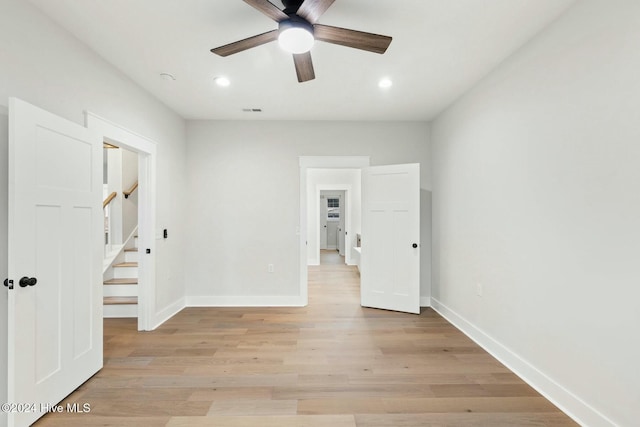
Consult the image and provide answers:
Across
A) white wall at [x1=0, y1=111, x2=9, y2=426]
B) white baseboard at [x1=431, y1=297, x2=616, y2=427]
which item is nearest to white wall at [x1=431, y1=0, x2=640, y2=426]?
white baseboard at [x1=431, y1=297, x2=616, y2=427]

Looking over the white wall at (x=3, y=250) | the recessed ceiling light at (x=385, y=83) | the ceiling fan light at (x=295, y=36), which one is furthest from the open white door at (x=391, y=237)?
the white wall at (x=3, y=250)

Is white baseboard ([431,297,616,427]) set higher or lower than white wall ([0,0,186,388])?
lower

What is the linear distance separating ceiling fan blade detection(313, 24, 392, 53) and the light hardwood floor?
7.72 feet

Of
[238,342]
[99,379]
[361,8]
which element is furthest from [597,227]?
[99,379]

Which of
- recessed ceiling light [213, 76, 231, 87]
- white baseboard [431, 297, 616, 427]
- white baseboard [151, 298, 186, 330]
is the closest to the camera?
white baseboard [431, 297, 616, 427]

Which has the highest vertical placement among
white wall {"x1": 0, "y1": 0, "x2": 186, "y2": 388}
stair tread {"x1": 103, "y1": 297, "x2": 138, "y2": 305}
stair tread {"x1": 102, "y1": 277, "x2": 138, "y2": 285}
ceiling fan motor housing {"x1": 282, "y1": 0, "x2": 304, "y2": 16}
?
ceiling fan motor housing {"x1": 282, "y1": 0, "x2": 304, "y2": 16}

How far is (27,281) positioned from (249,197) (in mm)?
2740

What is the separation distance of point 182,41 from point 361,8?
4.54 ft

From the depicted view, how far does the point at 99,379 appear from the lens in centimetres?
240

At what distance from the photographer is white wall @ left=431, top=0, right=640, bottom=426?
1.63m

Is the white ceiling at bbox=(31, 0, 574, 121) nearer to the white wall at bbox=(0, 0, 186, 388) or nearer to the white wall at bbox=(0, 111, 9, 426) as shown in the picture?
the white wall at bbox=(0, 0, 186, 388)

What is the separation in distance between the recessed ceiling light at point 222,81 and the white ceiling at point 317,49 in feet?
0.19

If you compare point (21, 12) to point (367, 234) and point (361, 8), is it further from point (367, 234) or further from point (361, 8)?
point (367, 234)

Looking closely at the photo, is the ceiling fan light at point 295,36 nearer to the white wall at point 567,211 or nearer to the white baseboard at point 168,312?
the white wall at point 567,211
